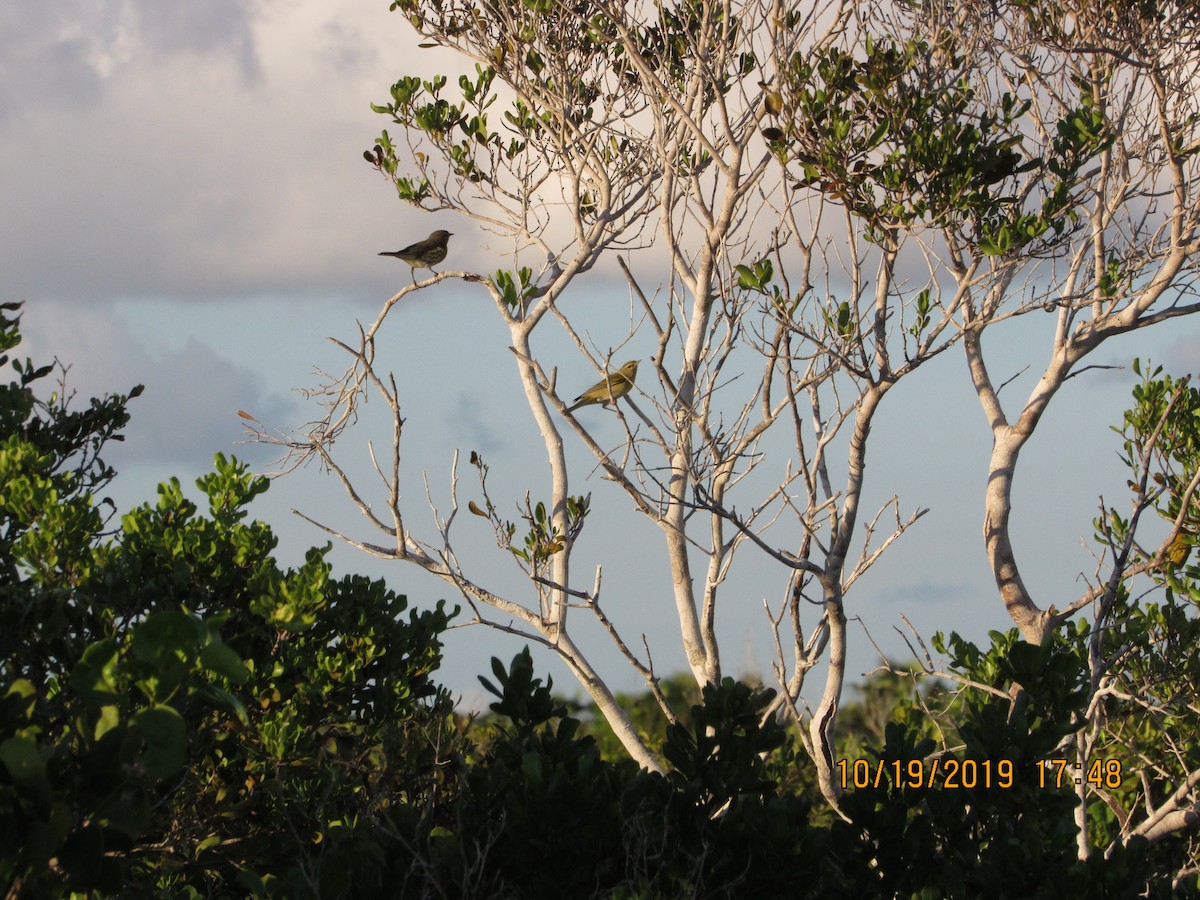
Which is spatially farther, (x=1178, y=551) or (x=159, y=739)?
(x=1178, y=551)

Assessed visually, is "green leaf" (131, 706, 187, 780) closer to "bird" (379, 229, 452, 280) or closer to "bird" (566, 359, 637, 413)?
"bird" (566, 359, 637, 413)

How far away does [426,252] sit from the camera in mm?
9562

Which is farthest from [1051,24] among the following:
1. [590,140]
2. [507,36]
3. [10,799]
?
[10,799]

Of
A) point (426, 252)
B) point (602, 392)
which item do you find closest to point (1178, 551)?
point (602, 392)

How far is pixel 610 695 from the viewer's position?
8203 millimetres

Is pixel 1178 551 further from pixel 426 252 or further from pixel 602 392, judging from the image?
pixel 426 252

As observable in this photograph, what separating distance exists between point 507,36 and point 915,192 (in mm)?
4074

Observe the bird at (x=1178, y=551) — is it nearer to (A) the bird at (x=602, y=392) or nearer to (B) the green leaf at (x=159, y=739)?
(A) the bird at (x=602, y=392)

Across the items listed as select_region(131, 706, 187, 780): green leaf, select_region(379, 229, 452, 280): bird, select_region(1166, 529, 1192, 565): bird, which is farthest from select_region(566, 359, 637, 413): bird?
select_region(131, 706, 187, 780): green leaf

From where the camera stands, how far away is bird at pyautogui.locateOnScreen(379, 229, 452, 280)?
951 cm

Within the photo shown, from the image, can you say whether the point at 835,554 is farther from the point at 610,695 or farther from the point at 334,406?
the point at 334,406

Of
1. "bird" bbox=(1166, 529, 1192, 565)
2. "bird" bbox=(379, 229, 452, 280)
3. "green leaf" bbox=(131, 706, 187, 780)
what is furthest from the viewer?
"bird" bbox=(379, 229, 452, 280)

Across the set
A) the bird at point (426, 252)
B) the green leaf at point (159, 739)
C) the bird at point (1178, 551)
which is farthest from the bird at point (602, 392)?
the green leaf at point (159, 739)

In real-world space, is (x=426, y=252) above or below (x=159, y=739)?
above
